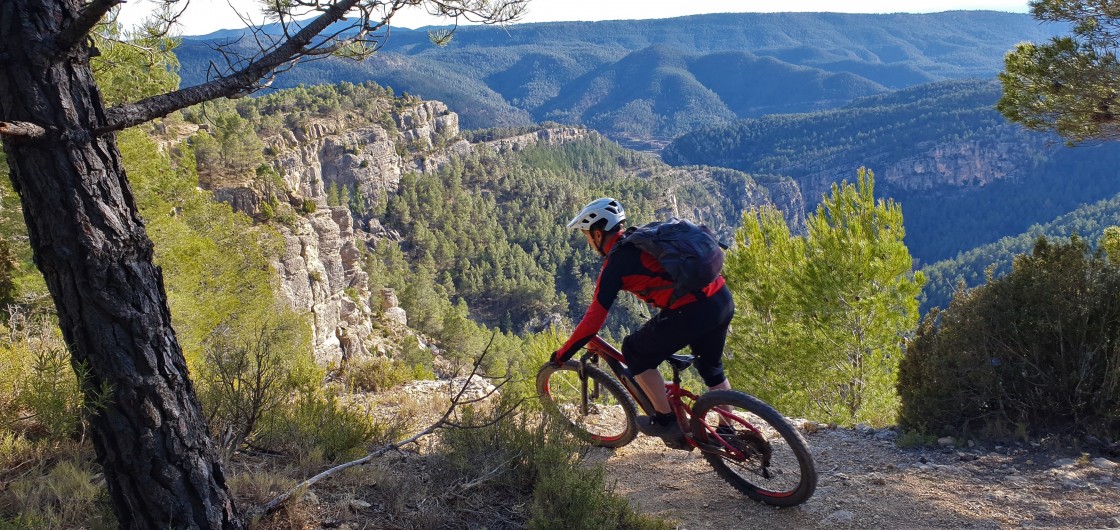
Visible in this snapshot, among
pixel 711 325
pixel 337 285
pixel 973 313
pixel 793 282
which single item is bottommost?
pixel 337 285

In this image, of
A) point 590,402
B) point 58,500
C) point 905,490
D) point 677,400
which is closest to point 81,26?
point 58,500

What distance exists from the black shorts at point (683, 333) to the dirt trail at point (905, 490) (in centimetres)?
88

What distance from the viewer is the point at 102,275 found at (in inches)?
83.0

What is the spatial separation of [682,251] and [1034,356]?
125 inches

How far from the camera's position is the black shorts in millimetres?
3443

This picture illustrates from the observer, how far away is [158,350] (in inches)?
88.7

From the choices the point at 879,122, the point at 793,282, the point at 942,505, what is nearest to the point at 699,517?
the point at 942,505

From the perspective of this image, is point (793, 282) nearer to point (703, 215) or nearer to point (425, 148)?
point (425, 148)

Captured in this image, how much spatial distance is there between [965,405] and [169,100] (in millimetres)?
5394

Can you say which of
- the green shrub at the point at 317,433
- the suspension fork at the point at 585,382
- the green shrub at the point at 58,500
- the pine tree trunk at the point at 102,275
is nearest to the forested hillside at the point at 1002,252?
the suspension fork at the point at 585,382

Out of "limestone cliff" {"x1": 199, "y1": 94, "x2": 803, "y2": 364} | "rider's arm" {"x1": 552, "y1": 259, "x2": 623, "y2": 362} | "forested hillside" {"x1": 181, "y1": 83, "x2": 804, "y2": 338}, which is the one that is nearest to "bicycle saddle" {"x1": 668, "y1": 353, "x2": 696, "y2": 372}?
"rider's arm" {"x1": 552, "y1": 259, "x2": 623, "y2": 362}

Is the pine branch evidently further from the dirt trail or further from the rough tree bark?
the dirt trail

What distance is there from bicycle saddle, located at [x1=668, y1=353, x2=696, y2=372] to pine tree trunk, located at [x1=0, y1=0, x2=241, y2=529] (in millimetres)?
2463

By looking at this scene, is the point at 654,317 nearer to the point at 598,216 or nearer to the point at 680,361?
the point at 680,361
